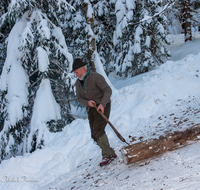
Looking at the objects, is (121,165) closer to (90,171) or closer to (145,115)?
(90,171)

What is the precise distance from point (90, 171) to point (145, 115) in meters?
2.76

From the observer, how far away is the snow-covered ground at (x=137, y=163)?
308 cm

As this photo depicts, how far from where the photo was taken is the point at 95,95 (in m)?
4.08

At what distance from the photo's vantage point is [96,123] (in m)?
4.02

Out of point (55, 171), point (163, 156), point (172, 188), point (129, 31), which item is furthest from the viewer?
point (129, 31)

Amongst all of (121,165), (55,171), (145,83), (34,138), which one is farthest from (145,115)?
(34,138)

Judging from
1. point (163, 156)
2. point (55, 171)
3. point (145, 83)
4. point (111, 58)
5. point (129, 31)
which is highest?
point (129, 31)

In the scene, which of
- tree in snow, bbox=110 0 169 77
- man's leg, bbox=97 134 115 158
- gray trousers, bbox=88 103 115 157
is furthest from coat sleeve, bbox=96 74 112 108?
tree in snow, bbox=110 0 169 77

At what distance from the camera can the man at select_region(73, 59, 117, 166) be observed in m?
3.91

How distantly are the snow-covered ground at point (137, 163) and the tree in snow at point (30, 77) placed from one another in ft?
2.60

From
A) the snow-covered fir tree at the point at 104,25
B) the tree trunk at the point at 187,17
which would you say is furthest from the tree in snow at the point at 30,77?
the tree trunk at the point at 187,17

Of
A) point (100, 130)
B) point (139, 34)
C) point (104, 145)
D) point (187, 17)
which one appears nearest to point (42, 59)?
point (100, 130)

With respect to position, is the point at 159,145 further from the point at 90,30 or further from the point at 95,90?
the point at 90,30

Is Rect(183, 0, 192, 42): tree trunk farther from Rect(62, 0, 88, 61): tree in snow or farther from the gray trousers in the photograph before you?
the gray trousers
